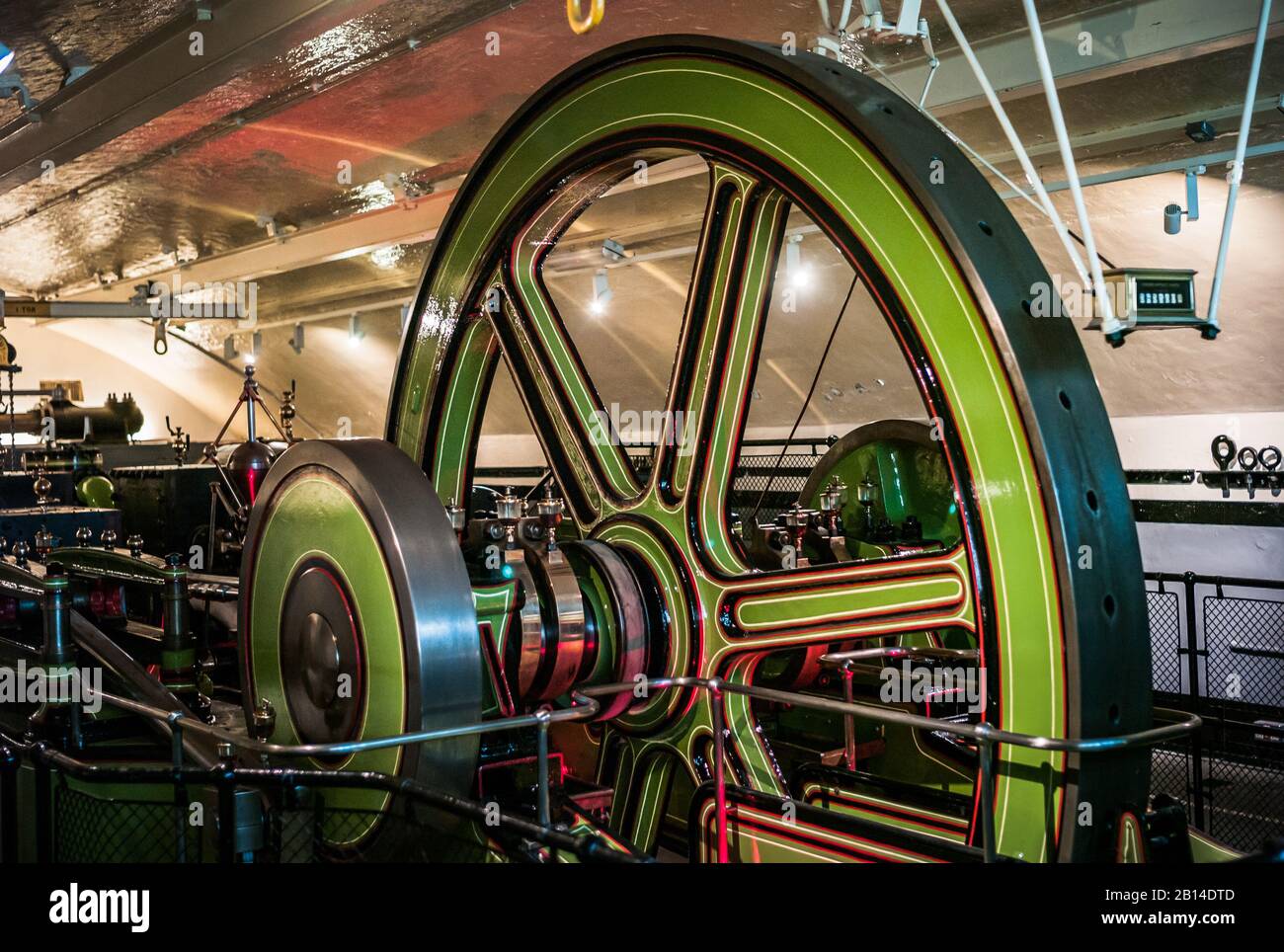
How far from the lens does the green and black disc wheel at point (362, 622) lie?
2.83 m

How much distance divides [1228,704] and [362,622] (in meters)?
6.41

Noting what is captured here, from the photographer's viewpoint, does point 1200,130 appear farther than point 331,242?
No

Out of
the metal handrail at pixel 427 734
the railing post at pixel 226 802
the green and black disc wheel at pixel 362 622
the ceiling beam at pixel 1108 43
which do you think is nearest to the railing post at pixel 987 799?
the metal handrail at pixel 427 734

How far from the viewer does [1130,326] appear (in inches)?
111

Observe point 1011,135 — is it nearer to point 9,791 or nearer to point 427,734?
point 427,734

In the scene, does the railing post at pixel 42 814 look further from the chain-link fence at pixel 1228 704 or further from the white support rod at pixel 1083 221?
the chain-link fence at pixel 1228 704

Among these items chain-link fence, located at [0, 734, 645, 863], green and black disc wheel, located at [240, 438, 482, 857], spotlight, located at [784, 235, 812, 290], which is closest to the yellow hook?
green and black disc wheel, located at [240, 438, 482, 857]

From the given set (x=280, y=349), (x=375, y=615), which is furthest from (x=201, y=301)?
(x=375, y=615)

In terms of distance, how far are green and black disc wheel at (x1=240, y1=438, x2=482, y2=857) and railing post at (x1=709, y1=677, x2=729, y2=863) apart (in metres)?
0.62

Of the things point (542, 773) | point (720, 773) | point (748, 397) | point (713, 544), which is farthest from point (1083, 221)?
point (542, 773)

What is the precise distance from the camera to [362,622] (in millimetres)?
2979

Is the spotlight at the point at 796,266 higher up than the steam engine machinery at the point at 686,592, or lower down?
higher up

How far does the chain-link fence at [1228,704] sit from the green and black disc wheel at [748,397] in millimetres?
3288

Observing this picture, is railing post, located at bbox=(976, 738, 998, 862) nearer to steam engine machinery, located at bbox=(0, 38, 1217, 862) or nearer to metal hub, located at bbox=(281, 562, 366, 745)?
steam engine machinery, located at bbox=(0, 38, 1217, 862)
